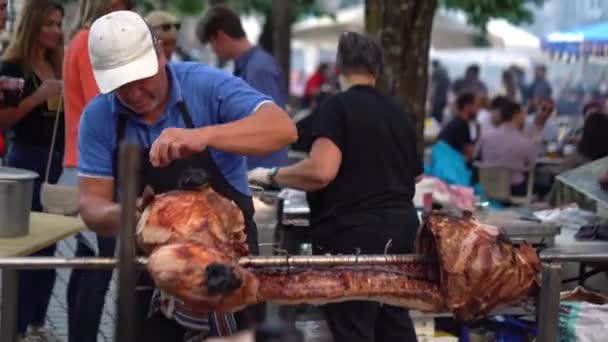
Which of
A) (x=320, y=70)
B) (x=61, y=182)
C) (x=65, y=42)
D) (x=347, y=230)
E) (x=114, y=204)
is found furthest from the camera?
(x=320, y=70)

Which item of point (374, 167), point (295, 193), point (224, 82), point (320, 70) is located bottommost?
point (320, 70)

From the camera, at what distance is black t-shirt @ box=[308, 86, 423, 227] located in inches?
207

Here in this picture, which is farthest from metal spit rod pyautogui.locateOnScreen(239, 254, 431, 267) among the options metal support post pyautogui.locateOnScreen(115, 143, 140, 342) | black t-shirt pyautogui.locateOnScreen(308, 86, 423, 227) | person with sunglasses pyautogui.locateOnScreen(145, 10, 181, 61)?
person with sunglasses pyautogui.locateOnScreen(145, 10, 181, 61)

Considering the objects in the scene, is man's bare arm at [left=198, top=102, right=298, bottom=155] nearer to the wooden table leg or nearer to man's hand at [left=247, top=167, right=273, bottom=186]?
the wooden table leg

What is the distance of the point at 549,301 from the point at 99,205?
54.6 inches

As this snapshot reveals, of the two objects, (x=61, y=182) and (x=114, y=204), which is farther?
(x=61, y=182)

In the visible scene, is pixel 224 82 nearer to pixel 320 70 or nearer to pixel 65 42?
pixel 65 42

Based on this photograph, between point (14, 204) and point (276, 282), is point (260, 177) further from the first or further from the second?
point (276, 282)

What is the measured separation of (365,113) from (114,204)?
1.59m

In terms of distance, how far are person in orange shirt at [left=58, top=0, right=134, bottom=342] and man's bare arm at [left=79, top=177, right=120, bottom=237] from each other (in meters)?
1.22

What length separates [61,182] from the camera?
5980mm

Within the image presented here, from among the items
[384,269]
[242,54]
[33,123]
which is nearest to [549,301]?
[384,269]

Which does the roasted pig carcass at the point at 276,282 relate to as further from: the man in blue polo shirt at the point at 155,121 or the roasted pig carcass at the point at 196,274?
the man in blue polo shirt at the point at 155,121

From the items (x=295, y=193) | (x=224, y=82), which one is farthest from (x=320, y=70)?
(x=224, y=82)
